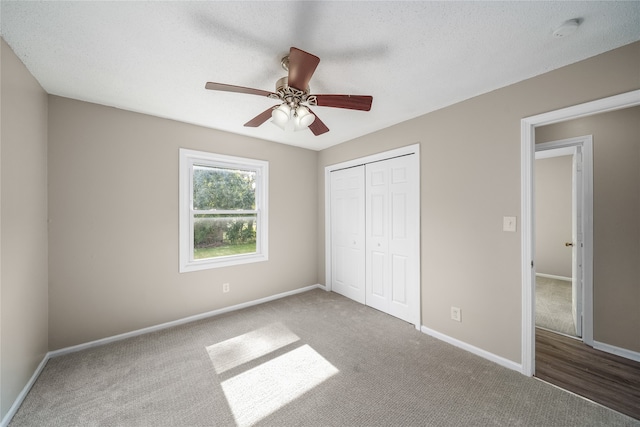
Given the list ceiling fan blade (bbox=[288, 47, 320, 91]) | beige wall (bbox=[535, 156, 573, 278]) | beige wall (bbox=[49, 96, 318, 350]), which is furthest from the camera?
beige wall (bbox=[535, 156, 573, 278])

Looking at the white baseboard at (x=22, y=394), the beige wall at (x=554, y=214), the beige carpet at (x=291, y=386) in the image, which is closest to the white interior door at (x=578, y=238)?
the beige carpet at (x=291, y=386)

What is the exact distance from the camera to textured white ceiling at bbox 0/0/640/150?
132 centimetres

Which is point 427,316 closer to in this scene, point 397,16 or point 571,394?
point 571,394

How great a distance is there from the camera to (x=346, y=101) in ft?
5.62

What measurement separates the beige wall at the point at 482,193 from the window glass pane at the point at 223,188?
2283 millimetres

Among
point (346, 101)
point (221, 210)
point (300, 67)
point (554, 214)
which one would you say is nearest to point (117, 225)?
point (221, 210)

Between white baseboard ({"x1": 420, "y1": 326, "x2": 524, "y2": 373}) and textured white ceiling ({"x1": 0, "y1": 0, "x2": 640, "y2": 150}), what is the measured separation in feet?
7.88

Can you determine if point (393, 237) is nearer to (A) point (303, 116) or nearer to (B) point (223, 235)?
(A) point (303, 116)

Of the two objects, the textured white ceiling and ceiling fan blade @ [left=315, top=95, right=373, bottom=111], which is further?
ceiling fan blade @ [left=315, top=95, right=373, bottom=111]

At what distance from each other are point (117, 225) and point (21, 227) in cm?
79

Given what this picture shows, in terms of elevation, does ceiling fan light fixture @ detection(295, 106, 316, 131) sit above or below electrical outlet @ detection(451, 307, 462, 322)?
above

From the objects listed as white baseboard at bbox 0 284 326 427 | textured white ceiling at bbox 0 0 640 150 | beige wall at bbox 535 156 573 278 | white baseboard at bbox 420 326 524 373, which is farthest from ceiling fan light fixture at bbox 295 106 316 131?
beige wall at bbox 535 156 573 278

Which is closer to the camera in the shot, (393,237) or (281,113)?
(281,113)

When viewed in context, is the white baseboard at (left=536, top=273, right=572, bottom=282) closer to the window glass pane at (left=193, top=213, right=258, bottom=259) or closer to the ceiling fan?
the ceiling fan
